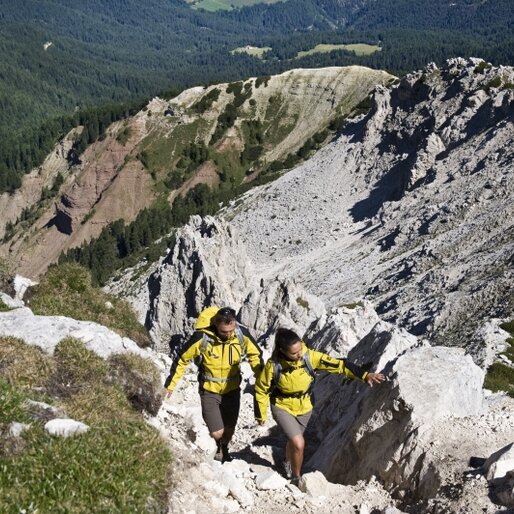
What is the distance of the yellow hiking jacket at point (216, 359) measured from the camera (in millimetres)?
11773

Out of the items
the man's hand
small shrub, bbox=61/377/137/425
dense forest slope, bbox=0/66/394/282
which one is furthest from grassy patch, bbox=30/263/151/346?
dense forest slope, bbox=0/66/394/282

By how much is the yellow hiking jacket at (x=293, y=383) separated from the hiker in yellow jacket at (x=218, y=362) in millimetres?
375

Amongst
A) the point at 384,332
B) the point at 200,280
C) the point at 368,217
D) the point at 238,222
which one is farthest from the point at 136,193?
the point at 384,332

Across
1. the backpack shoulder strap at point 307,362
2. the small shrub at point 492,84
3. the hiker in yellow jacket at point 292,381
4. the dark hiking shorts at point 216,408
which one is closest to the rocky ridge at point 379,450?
the dark hiking shorts at point 216,408

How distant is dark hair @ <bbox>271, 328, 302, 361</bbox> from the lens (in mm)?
10969

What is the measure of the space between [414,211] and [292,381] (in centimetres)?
4785

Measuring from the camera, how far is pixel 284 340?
11039 millimetres

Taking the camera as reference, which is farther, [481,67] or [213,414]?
[481,67]

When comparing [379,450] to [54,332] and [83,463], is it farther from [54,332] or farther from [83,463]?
[54,332]

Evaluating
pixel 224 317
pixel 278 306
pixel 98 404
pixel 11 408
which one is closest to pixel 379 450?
pixel 224 317

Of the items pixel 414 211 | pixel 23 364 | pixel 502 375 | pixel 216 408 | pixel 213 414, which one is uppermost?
pixel 23 364

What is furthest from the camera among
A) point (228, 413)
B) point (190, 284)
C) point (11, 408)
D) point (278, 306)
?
point (190, 284)

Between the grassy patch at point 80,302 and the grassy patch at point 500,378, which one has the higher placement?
the grassy patch at point 80,302

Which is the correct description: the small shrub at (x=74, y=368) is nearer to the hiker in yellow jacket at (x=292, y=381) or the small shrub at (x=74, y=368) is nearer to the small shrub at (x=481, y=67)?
the hiker in yellow jacket at (x=292, y=381)
